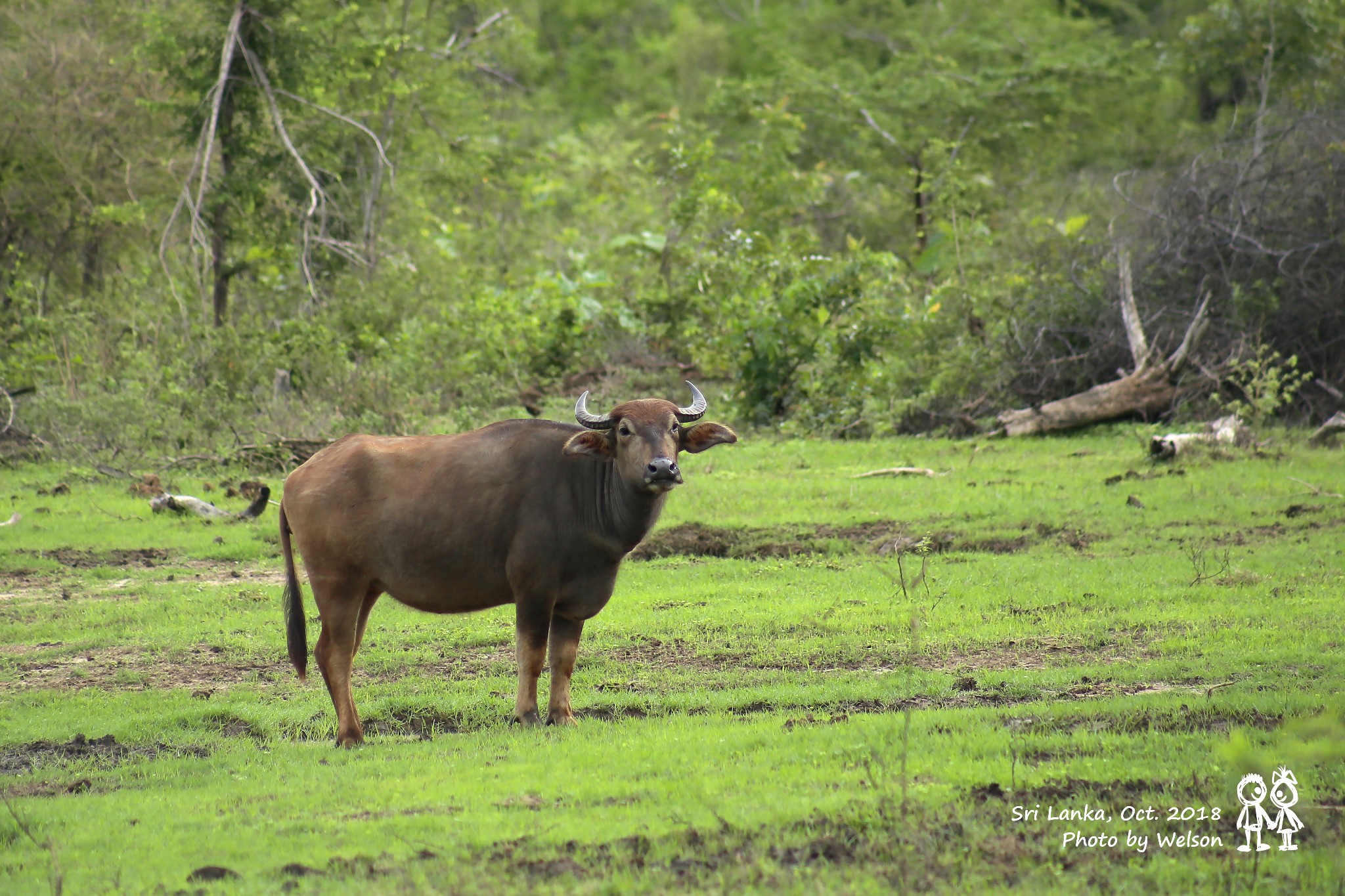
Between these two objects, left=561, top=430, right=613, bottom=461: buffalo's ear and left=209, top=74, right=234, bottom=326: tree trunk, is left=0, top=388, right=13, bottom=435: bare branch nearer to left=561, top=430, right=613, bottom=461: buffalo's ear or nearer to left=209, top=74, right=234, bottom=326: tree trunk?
left=209, top=74, right=234, bottom=326: tree trunk

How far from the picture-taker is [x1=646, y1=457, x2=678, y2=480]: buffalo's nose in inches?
265

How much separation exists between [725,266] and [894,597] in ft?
36.5

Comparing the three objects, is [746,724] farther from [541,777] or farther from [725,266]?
[725,266]

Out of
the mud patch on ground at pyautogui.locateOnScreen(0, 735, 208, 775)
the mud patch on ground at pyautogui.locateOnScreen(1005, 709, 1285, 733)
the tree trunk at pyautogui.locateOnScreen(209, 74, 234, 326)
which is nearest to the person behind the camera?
the mud patch on ground at pyautogui.locateOnScreen(1005, 709, 1285, 733)

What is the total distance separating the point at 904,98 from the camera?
28.0 meters

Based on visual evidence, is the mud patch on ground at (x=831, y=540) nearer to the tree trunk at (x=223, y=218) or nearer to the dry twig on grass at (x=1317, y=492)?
the dry twig on grass at (x=1317, y=492)

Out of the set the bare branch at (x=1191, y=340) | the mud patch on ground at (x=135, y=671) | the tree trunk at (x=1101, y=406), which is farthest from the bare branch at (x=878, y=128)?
the mud patch on ground at (x=135, y=671)

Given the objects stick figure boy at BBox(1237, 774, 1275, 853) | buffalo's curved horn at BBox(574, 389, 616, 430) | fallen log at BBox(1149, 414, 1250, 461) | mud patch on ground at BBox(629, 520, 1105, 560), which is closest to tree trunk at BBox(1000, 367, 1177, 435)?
fallen log at BBox(1149, 414, 1250, 461)

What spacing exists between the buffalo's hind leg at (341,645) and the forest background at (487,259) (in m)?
8.71

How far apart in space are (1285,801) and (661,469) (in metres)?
3.12

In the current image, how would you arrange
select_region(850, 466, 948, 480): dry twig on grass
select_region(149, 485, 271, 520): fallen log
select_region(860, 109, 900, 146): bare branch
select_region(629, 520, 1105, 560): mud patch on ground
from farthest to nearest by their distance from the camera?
select_region(860, 109, 900, 146): bare branch → select_region(850, 466, 948, 480): dry twig on grass → select_region(149, 485, 271, 520): fallen log → select_region(629, 520, 1105, 560): mud patch on ground

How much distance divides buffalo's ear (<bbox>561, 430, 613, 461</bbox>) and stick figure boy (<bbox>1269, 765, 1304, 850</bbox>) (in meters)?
3.51

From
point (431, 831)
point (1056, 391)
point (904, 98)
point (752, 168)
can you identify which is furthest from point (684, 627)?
point (904, 98)

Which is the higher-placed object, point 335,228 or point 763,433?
point 335,228
